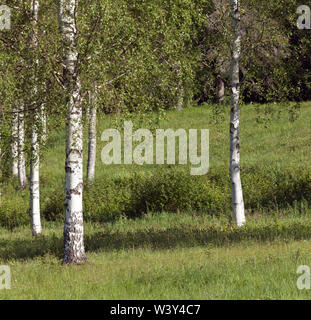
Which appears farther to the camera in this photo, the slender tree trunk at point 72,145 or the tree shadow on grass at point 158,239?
the tree shadow on grass at point 158,239

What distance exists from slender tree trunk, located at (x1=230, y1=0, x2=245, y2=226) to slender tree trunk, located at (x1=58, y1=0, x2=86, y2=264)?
602cm

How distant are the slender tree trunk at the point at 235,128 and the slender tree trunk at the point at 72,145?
602 cm

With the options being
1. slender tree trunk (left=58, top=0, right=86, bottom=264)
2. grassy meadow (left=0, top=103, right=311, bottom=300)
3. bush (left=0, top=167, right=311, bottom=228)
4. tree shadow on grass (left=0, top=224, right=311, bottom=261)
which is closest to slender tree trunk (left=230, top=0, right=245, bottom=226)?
grassy meadow (left=0, top=103, right=311, bottom=300)

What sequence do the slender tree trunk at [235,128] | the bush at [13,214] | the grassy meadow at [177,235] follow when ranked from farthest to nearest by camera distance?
the bush at [13,214], the slender tree trunk at [235,128], the grassy meadow at [177,235]

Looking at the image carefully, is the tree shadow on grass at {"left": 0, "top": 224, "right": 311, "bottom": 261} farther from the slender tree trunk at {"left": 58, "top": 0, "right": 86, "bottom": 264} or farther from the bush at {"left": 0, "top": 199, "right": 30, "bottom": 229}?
the bush at {"left": 0, "top": 199, "right": 30, "bottom": 229}

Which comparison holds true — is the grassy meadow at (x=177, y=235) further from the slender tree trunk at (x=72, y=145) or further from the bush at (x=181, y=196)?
the slender tree trunk at (x=72, y=145)

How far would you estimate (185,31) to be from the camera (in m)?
14.8

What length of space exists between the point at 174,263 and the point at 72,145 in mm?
3681

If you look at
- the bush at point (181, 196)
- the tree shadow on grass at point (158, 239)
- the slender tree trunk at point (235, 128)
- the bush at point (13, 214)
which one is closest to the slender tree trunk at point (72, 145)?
the tree shadow on grass at point (158, 239)

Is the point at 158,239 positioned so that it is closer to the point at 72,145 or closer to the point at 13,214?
the point at 72,145

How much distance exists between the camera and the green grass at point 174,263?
9547 mm

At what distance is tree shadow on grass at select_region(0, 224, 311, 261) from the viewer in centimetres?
1475

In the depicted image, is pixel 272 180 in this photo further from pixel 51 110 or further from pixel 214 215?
pixel 51 110

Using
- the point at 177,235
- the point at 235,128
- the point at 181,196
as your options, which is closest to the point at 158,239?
the point at 177,235
